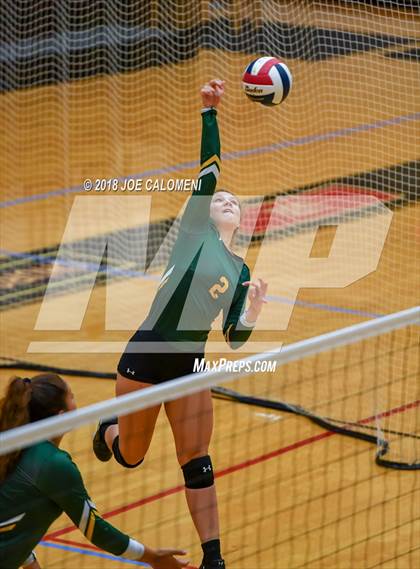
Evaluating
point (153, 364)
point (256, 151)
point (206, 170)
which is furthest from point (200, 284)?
point (256, 151)

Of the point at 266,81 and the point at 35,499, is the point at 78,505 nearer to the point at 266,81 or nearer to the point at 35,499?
the point at 35,499

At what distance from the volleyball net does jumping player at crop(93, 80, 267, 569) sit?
440mm

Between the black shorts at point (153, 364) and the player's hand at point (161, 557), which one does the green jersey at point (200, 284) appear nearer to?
the black shorts at point (153, 364)

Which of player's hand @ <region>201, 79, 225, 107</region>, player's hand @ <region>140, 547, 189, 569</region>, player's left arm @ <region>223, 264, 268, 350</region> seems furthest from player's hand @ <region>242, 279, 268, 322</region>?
player's hand @ <region>140, 547, 189, 569</region>

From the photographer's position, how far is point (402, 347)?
10.4 meters

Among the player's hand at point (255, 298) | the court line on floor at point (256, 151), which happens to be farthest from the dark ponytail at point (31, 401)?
the court line on floor at point (256, 151)

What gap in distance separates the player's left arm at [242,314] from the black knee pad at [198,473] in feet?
2.53

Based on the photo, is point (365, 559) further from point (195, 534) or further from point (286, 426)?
point (286, 426)

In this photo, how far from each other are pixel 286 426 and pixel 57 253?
5078 mm

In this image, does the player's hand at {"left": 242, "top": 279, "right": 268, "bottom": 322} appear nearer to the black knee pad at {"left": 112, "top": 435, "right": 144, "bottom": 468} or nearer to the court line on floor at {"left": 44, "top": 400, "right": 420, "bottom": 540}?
the black knee pad at {"left": 112, "top": 435, "right": 144, "bottom": 468}

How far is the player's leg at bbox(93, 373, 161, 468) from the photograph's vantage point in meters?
6.73

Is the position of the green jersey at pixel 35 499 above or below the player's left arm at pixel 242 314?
below

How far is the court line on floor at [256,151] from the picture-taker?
49.9ft

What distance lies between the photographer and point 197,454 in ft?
21.9
